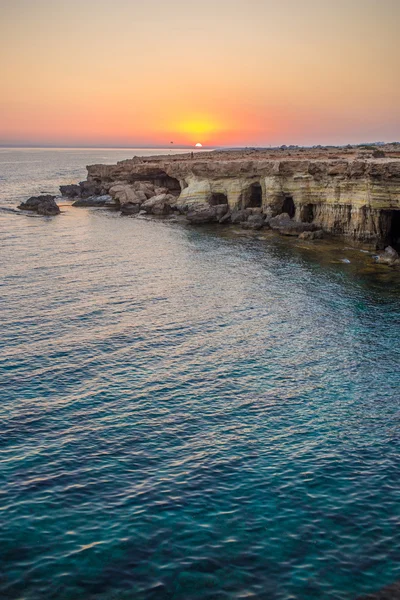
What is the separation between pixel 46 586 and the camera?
16203mm

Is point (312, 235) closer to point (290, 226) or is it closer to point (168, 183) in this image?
point (290, 226)

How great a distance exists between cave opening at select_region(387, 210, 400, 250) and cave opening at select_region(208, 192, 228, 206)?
1264 inches

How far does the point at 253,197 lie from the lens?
86.9 metres

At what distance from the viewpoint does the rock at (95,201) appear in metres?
104

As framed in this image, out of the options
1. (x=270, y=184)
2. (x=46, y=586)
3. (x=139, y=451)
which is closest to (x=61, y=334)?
(x=139, y=451)

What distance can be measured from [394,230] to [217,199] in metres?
33.7

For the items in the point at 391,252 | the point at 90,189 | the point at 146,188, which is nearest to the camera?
the point at 391,252

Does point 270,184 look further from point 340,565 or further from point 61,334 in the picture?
point 340,565

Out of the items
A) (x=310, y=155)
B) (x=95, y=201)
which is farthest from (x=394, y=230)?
(x=95, y=201)

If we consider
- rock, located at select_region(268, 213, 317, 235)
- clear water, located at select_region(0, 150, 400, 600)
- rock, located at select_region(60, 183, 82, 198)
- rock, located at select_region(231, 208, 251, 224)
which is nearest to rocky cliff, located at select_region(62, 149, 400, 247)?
rock, located at select_region(231, 208, 251, 224)

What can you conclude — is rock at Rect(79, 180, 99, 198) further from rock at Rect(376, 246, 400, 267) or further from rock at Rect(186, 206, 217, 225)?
rock at Rect(376, 246, 400, 267)

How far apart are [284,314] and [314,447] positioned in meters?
18.3

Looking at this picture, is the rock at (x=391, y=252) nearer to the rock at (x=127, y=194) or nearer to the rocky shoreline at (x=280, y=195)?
the rocky shoreline at (x=280, y=195)

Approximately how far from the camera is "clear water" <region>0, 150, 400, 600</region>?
1728 cm
